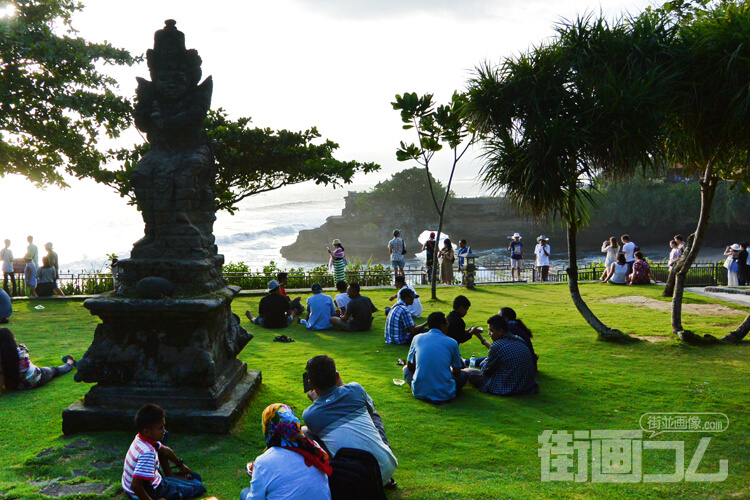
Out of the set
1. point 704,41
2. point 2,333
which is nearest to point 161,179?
→ point 2,333

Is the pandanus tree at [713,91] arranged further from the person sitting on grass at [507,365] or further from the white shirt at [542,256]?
the white shirt at [542,256]

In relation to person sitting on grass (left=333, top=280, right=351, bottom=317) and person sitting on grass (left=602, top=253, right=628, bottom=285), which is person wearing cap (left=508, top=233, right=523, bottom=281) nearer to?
person sitting on grass (left=602, top=253, right=628, bottom=285)

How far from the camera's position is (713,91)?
7559mm

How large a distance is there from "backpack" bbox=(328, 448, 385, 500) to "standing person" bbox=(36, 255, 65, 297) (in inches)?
514

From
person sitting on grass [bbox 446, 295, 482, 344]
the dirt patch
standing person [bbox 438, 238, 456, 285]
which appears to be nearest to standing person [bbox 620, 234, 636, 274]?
the dirt patch

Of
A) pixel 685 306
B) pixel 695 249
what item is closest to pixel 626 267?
pixel 685 306

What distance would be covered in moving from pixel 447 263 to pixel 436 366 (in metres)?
10.7

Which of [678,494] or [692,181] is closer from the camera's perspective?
[678,494]

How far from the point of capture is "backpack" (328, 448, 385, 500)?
3328 millimetres

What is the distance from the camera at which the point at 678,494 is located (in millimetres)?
3857

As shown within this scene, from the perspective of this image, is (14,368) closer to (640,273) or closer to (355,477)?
(355,477)

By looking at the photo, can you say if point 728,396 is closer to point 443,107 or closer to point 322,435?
point 322,435

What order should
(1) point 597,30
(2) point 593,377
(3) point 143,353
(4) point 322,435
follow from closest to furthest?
(4) point 322,435 < (3) point 143,353 < (2) point 593,377 < (1) point 597,30

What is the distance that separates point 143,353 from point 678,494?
15.9 ft
